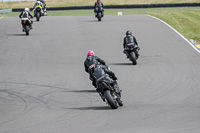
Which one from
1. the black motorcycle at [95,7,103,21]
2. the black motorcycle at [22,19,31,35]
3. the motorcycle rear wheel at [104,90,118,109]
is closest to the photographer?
the motorcycle rear wheel at [104,90,118,109]

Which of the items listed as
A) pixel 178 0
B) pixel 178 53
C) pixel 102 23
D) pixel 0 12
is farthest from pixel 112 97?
pixel 178 0

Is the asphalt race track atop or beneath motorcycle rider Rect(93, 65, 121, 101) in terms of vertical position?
beneath

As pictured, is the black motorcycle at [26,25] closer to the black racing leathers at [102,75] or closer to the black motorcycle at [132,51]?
the black motorcycle at [132,51]

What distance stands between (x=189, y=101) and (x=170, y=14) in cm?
2632

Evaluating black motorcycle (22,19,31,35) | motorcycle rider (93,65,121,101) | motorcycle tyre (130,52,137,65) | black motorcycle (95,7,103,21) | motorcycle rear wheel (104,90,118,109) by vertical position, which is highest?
motorcycle rider (93,65,121,101)

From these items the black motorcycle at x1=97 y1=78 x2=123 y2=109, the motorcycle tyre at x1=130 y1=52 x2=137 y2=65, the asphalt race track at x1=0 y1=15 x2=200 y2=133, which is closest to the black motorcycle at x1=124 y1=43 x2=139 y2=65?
the motorcycle tyre at x1=130 y1=52 x2=137 y2=65

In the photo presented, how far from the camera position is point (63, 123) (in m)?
10.3

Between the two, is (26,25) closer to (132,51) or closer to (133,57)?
(132,51)

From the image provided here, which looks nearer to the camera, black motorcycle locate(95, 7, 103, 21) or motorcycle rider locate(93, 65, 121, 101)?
motorcycle rider locate(93, 65, 121, 101)

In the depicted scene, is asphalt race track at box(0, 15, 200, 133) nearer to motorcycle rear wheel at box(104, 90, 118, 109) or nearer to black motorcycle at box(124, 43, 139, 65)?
motorcycle rear wheel at box(104, 90, 118, 109)

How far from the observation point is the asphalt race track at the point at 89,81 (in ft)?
33.9

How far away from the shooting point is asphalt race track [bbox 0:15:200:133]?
10320 mm

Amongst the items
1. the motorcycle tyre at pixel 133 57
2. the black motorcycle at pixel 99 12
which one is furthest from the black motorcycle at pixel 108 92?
the black motorcycle at pixel 99 12

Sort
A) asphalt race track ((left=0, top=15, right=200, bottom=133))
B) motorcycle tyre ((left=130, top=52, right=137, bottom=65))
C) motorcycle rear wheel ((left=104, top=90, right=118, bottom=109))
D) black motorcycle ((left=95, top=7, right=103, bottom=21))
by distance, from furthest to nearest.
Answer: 1. black motorcycle ((left=95, top=7, right=103, bottom=21))
2. motorcycle tyre ((left=130, top=52, right=137, bottom=65))
3. motorcycle rear wheel ((left=104, top=90, right=118, bottom=109))
4. asphalt race track ((left=0, top=15, right=200, bottom=133))
